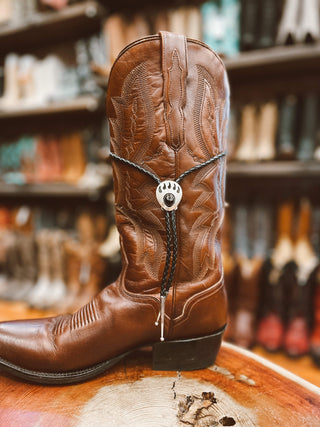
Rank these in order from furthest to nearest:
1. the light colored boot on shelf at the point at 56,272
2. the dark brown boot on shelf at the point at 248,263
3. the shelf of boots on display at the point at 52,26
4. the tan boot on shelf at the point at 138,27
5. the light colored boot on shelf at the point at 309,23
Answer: the light colored boot on shelf at the point at 56,272
the shelf of boots on display at the point at 52,26
the tan boot on shelf at the point at 138,27
the dark brown boot on shelf at the point at 248,263
the light colored boot on shelf at the point at 309,23

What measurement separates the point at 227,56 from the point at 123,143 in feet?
3.55

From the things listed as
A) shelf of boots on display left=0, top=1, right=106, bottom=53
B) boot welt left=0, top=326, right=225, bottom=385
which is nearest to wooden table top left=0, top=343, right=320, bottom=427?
boot welt left=0, top=326, right=225, bottom=385

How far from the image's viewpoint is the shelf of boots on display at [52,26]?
69.8 inches

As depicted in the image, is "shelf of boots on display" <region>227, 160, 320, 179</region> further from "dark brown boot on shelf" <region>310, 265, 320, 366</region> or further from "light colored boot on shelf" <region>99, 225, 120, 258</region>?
"light colored boot on shelf" <region>99, 225, 120, 258</region>

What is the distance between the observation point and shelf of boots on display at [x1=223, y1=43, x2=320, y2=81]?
137 centimetres

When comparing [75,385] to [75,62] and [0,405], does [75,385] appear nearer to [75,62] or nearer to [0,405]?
[0,405]

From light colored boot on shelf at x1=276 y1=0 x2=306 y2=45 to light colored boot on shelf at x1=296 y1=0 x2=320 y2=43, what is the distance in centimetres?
2

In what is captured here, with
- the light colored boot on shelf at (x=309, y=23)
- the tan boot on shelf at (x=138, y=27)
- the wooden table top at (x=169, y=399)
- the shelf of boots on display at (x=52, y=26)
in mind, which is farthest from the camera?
the shelf of boots on display at (x=52, y=26)

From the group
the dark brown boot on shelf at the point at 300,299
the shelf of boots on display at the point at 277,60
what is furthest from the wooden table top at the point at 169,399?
the shelf of boots on display at the point at 277,60

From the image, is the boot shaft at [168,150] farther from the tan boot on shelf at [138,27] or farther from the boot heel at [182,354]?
the tan boot on shelf at [138,27]

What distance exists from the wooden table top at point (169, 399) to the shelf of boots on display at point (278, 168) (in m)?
0.95

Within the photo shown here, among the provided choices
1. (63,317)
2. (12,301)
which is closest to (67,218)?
(12,301)

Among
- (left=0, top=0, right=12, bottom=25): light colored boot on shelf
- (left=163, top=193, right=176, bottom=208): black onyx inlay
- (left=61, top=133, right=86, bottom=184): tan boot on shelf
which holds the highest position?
(left=0, top=0, right=12, bottom=25): light colored boot on shelf

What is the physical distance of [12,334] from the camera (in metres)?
0.66
